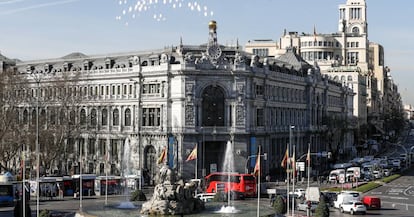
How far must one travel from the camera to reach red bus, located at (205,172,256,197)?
71.1 metres

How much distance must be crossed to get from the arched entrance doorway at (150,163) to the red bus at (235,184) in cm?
2021

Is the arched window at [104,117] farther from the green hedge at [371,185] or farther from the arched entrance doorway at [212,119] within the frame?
the green hedge at [371,185]

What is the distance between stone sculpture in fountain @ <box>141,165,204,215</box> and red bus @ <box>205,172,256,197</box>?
18.6 meters

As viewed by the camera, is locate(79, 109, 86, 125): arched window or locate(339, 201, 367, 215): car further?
locate(79, 109, 86, 125): arched window

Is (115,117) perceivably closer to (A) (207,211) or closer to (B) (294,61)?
(B) (294,61)

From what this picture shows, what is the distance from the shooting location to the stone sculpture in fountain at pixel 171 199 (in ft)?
165

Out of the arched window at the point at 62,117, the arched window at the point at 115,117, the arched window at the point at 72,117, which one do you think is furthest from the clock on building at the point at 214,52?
the arched window at the point at 62,117

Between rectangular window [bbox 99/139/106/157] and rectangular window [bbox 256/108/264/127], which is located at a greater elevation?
rectangular window [bbox 256/108/264/127]

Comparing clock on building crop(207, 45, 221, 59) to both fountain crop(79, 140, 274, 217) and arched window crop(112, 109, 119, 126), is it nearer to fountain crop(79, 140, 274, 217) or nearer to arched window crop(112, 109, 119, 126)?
arched window crop(112, 109, 119, 126)

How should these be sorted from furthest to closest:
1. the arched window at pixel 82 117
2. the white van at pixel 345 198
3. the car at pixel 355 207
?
the arched window at pixel 82 117, the white van at pixel 345 198, the car at pixel 355 207

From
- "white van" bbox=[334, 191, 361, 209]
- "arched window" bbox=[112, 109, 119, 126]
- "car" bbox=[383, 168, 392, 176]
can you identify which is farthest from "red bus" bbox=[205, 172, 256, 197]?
"car" bbox=[383, 168, 392, 176]

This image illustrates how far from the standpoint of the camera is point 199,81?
91.1 meters

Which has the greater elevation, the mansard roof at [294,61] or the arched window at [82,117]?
the mansard roof at [294,61]

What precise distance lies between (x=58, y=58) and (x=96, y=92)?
20.6m
